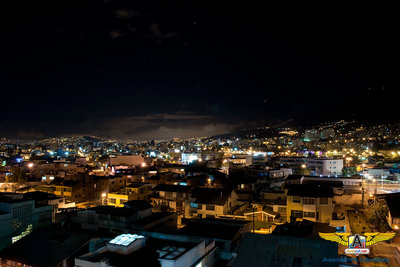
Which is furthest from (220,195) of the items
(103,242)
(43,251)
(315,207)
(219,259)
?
(43,251)

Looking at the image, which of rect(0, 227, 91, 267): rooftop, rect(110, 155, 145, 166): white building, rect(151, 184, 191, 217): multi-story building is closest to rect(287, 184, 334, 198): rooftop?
rect(151, 184, 191, 217): multi-story building

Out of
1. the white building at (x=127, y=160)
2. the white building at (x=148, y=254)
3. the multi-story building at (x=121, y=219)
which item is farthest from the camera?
the white building at (x=127, y=160)

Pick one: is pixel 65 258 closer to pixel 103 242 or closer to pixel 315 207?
pixel 103 242

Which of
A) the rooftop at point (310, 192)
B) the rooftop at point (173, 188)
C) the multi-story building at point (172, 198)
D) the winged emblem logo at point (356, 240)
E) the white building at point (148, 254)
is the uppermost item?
the winged emblem logo at point (356, 240)

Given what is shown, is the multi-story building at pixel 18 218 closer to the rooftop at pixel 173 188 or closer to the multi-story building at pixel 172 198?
the multi-story building at pixel 172 198

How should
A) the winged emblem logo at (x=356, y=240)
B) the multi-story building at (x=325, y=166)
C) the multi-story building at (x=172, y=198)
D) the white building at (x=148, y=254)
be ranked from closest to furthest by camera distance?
the winged emblem logo at (x=356, y=240) → the white building at (x=148, y=254) → the multi-story building at (x=172, y=198) → the multi-story building at (x=325, y=166)

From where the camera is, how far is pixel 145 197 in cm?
1966

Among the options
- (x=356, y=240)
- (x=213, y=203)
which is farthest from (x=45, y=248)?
(x=356, y=240)

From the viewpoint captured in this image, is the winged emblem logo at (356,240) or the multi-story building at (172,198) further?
the multi-story building at (172,198)

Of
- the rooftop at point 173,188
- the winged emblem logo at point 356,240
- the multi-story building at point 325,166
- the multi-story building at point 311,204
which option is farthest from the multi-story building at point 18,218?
the multi-story building at point 325,166

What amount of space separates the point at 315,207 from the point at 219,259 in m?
7.81

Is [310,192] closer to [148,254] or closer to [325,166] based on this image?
[148,254]

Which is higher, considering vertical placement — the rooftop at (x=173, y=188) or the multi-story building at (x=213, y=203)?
the rooftop at (x=173, y=188)

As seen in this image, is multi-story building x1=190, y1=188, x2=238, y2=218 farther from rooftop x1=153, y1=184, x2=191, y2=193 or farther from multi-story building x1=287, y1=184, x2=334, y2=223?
multi-story building x1=287, y1=184, x2=334, y2=223
